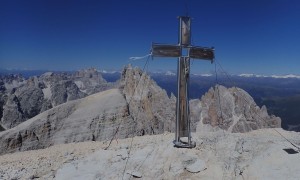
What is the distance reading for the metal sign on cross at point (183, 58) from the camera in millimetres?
14695

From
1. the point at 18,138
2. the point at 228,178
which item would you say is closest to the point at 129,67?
the point at 18,138

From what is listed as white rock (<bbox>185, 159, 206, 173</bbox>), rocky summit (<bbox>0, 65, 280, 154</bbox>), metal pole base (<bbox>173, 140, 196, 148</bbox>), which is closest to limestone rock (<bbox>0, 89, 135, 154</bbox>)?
rocky summit (<bbox>0, 65, 280, 154</bbox>)

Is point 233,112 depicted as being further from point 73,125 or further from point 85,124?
point 73,125

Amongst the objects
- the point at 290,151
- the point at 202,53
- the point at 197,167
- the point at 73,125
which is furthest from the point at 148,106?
the point at 290,151

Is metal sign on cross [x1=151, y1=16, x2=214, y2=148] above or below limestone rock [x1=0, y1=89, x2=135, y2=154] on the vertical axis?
above

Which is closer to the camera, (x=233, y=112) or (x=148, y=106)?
(x=148, y=106)

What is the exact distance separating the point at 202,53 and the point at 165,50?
1704 mm

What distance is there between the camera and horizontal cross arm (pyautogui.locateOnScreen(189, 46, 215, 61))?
15016mm

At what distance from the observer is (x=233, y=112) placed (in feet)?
Answer: 200

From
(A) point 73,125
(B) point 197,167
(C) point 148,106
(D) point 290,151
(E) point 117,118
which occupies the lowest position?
(A) point 73,125

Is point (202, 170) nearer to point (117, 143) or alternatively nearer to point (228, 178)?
point (228, 178)

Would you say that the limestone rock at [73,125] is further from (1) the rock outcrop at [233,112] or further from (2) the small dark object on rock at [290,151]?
(1) the rock outcrop at [233,112]

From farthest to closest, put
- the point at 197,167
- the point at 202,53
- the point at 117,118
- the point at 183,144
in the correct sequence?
the point at 117,118, the point at 183,144, the point at 202,53, the point at 197,167

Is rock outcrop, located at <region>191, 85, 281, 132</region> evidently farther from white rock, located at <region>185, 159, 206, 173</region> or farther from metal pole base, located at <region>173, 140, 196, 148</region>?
white rock, located at <region>185, 159, 206, 173</region>
